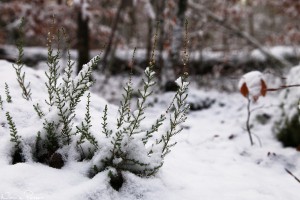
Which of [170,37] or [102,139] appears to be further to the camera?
[170,37]

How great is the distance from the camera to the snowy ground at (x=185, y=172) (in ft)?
4.91

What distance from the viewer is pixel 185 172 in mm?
2125

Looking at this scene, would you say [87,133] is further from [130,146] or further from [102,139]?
[130,146]

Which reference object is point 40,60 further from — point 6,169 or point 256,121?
point 6,169

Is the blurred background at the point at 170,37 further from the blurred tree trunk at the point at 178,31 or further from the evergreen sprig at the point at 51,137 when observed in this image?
the evergreen sprig at the point at 51,137

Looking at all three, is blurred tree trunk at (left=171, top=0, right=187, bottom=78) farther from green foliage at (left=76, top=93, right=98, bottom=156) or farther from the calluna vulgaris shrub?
green foliage at (left=76, top=93, right=98, bottom=156)

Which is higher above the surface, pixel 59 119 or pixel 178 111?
pixel 178 111

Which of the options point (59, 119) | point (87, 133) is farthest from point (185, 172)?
point (59, 119)

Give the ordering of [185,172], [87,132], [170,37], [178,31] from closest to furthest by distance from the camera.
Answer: [87,132]
[185,172]
[178,31]
[170,37]

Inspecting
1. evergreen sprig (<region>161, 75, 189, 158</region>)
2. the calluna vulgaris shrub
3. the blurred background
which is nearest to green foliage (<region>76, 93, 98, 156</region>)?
the calluna vulgaris shrub

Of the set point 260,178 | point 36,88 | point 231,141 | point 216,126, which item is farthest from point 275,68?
point 36,88

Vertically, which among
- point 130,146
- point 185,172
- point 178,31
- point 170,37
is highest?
point 178,31

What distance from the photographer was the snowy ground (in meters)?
1.50

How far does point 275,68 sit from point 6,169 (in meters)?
7.24
